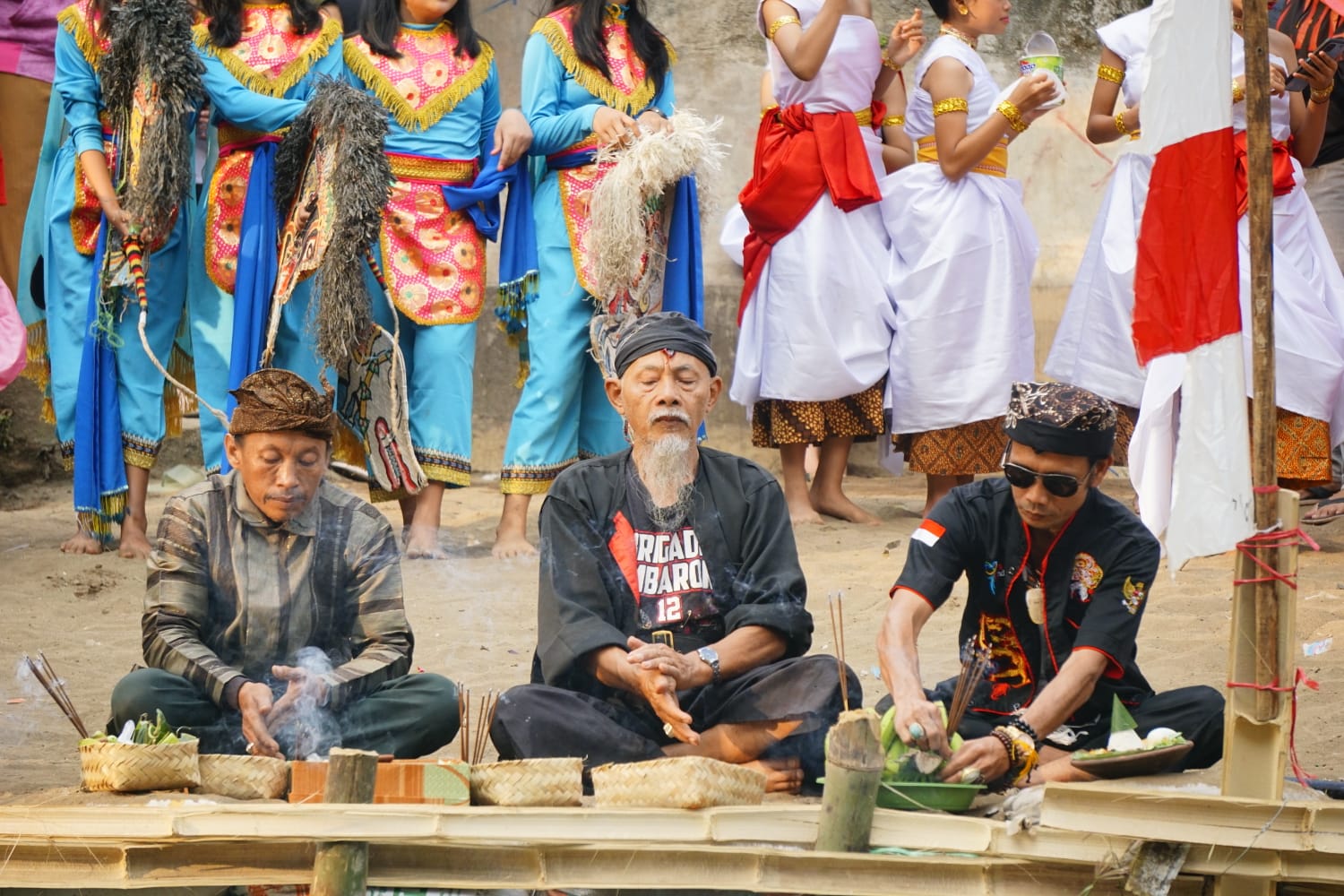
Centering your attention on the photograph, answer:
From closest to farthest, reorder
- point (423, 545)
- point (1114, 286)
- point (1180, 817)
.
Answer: point (1180, 817)
point (423, 545)
point (1114, 286)

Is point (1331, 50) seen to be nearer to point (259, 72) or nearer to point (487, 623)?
point (487, 623)

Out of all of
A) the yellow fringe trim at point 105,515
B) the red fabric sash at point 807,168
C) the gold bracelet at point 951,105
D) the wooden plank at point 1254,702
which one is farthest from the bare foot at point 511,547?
the wooden plank at point 1254,702

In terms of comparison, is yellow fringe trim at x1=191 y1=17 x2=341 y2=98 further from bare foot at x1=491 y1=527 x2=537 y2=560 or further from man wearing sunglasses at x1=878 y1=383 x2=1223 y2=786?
man wearing sunglasses at x1=878 y1=383 x2=1223 y2=786

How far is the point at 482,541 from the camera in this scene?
7273 millimetres

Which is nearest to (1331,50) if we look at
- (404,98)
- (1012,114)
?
(1012,114)

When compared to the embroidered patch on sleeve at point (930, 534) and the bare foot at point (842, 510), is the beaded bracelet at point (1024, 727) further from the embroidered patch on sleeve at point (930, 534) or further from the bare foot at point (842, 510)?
the bare foot at point (842, 510)

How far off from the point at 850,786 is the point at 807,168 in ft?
14.3

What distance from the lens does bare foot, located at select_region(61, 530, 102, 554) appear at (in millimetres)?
6930

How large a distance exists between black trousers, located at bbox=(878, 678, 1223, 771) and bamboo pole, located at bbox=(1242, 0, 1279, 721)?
3.03 feet

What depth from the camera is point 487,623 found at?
5949mm

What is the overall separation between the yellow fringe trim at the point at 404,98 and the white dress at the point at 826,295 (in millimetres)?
1276

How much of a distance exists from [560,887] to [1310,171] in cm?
571

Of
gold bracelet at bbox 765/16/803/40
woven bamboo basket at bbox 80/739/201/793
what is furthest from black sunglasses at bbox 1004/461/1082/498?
gold bracelet at bbox 765/16/803/40

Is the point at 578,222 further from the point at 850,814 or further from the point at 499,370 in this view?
the point at 850,814
